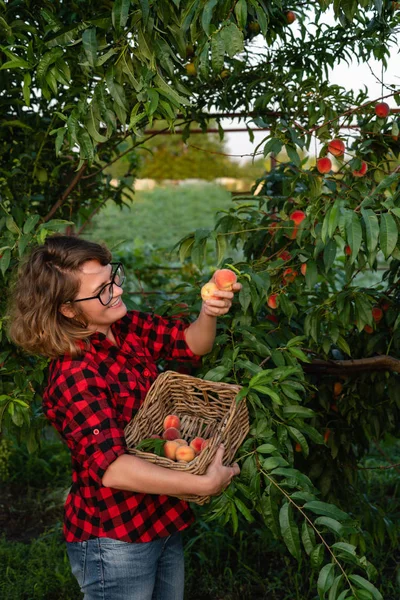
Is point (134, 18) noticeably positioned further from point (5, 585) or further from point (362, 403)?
point (5, 585)

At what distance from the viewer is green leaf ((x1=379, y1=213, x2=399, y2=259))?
1.51 metres

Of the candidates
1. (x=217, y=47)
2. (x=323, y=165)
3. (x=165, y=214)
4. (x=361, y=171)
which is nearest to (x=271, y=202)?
(x=323, y=165)

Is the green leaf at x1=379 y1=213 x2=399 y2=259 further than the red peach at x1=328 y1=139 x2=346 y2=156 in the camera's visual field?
No

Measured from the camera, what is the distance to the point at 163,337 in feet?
6.38

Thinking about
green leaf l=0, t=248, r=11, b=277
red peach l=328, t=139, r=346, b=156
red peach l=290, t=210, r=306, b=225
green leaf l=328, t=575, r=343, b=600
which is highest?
red peach l=328, t=139, r=346, b=156

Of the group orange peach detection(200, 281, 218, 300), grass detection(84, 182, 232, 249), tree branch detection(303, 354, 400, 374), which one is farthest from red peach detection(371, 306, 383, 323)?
grass detection(84, 182, 232, 249)

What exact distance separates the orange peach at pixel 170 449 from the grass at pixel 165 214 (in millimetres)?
8557

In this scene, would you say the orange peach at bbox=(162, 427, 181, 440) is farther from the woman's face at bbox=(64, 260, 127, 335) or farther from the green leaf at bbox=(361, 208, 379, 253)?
the green leaf at bbox=(361, 208, 379, 253)

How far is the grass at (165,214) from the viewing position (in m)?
11.1

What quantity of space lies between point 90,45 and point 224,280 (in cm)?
61

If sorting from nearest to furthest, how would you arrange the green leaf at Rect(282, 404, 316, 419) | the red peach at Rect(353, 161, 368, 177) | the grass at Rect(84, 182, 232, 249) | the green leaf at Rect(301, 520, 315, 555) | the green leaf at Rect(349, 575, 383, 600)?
1. the green leaf at Rect(349, 575, 383, 600)
2. the green leaf at Rect(301, 520, 315, 555)
3. the green leaf at Rect(282, 404, 316, 419)
4. the red peach at Rect(353, 161, 368, 177)
5. the grass at Rect(84, 182, 232, 249)

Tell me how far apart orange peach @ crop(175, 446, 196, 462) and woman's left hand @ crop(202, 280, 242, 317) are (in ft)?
1.08

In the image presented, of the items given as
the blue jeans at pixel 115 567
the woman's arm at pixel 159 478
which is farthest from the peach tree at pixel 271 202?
the blue jeans at pixel 115 567

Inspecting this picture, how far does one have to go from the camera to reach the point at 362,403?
2.34 metres
